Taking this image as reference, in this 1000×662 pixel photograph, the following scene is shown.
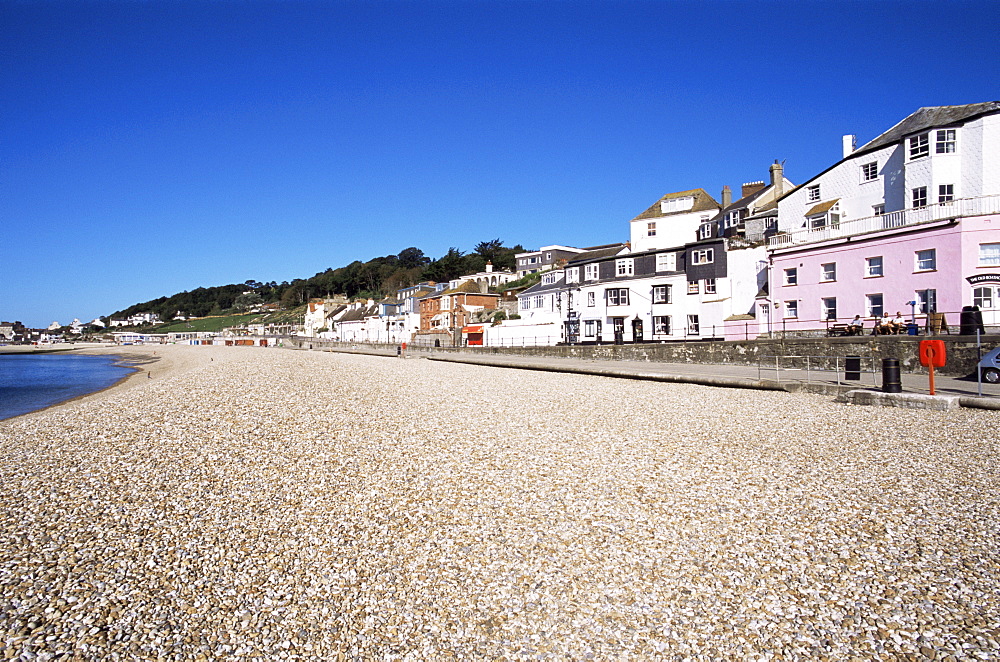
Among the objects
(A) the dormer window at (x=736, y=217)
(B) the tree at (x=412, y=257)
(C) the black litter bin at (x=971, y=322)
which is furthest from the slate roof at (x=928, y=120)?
(B) the tree at (x=412, y=257)

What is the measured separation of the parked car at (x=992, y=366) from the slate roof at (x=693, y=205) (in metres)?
33.4

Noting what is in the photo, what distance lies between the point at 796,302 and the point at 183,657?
112 feet

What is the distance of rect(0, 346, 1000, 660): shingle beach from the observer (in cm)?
416

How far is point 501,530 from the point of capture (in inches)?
241

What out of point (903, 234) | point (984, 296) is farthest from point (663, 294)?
point (984, 296)

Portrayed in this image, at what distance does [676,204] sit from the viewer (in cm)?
4975

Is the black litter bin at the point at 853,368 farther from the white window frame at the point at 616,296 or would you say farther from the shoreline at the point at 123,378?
the shoreline at the point at 123,378

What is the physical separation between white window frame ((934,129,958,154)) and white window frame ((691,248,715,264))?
13268 millimetres

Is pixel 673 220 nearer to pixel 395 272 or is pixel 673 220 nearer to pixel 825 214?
pixel 825 214

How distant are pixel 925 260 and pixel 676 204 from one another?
25.6 m

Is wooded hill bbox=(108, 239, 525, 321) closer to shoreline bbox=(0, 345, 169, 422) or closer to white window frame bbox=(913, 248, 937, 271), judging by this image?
shoreline bbox=(0, 345, 169, 422)

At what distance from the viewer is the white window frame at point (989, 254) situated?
23.9 m

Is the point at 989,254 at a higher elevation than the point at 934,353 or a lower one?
higher

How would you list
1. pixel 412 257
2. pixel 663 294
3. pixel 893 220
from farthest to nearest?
1. pixel 412 257
2. pixel 663 294
3. pixel 893 220
